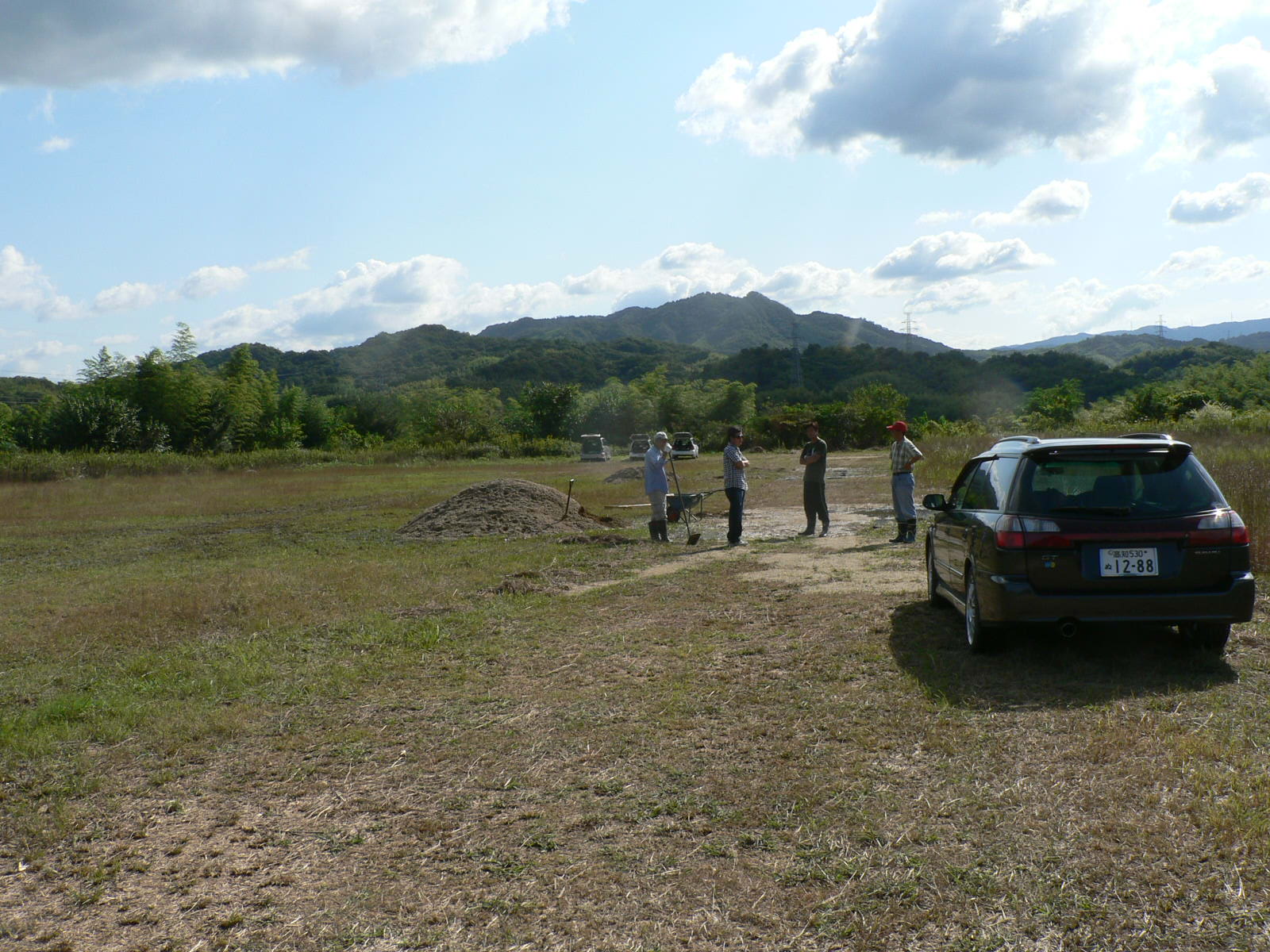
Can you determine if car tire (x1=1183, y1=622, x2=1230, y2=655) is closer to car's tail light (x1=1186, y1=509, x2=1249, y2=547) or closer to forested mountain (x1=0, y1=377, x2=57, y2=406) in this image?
car's tail light (x1=1186, y1=509, x2=1249, y2=547)

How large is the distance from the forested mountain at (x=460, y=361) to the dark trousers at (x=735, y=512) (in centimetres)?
10444

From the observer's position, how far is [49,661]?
26.7 feet

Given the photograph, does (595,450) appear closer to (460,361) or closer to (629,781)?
(629,781)

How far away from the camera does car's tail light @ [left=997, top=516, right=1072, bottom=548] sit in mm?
6051

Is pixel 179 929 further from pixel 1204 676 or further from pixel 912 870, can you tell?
pixel 1204 676

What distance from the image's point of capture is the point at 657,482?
14969 millimetres

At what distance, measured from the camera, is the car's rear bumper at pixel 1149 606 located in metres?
5.93

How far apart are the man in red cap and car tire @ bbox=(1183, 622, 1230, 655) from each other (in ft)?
22.5

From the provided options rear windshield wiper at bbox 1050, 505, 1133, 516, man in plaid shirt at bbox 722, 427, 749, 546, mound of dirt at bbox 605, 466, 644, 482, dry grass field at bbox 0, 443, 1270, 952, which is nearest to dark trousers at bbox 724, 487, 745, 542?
man in plaid shirt at bbox 722, 427, 749, 546

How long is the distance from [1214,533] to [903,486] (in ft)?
25.5

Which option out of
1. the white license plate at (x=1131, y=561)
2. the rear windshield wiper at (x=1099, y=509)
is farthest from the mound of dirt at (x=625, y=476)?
the white license plate at (x=1131, y=561)

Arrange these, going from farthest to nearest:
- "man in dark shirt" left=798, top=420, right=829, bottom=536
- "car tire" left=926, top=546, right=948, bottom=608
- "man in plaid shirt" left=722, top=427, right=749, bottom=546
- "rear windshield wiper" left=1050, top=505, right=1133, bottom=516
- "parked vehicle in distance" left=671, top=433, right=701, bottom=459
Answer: "parked vehicle in distance" left=671, top=433, right=701, bottom=459, "man in dark shirt" left=798, top=420, right=829, bottom=536, "man in plaid shirt" left=722, top=427, right=749, bottom=546, "car tire" left=926, top=546, right=948, bottom=608, "rear windshield wiper" left=1050, top=505, right=1133, bottom=516

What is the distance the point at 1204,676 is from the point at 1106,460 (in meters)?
1.45

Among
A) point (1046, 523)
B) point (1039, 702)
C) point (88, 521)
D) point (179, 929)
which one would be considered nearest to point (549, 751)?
point (179, 929)
